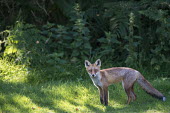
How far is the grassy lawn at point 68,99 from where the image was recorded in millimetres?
6477

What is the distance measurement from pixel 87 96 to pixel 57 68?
71.0 inches

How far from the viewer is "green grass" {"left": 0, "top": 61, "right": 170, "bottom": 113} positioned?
647 cm

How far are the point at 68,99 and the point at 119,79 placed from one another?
136cm

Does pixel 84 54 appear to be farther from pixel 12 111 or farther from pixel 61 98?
pixel 12 111

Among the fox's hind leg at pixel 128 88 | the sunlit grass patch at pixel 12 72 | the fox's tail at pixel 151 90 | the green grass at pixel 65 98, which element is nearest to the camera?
the green grass at pixel 65 98

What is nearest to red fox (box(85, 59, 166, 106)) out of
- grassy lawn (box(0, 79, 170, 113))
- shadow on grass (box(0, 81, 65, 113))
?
grassy lawn (box(0, 79, 170, 113))

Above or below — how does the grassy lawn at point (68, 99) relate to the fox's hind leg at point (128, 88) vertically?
below

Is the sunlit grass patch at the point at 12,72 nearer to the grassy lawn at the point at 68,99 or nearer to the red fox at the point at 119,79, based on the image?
the grassy lawn at the point at 68,99

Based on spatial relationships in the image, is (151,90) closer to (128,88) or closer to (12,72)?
(128,88)

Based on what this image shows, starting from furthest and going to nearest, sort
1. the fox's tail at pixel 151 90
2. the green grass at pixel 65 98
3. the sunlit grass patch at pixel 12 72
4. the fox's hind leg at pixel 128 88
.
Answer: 1. the sunlit grass patch at pixel 12 72
2. the fox's hind leg at pixel 128 88
3. the fox's tail at pixel 151 90
4. the green grass at pixel 65 98

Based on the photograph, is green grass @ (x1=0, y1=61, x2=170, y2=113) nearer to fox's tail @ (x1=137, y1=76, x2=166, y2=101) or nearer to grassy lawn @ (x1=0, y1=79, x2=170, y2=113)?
grassy lawn @ (x1=0, y1=79, x2=170, y2=113)

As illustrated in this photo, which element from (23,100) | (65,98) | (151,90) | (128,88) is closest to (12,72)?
(23,100)

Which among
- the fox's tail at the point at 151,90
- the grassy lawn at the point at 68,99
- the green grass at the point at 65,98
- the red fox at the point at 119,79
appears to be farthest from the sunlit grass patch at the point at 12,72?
the fox's tail at the point at 151,90

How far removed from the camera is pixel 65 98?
23.9 ft
